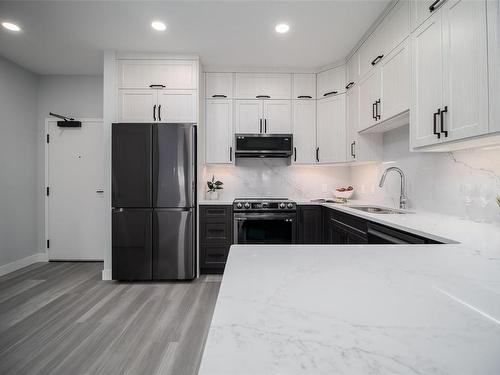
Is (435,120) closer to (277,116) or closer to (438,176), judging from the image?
(438,176)

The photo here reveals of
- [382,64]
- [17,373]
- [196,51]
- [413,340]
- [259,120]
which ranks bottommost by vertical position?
[17,373]

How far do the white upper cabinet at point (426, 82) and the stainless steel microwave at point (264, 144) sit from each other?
1.60 meters

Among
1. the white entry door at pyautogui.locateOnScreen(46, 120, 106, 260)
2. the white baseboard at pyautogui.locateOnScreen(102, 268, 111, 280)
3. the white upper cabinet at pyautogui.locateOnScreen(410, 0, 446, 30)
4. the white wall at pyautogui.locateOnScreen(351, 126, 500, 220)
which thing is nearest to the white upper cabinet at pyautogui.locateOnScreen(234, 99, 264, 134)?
the white wall at pyautogui.locateOnScreen(351, 126, 500, 220)

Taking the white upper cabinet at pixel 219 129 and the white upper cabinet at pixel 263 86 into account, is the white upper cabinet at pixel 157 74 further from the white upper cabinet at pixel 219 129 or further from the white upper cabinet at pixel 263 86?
the white upper cabinet at pixel 263 86

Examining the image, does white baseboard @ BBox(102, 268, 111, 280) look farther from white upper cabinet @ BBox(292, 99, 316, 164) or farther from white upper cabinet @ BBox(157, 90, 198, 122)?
white upper cabinet @ BBox(292, 99, 316, 164)

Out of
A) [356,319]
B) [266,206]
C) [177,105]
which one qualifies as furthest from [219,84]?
[356,319]

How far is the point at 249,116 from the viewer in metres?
3.46

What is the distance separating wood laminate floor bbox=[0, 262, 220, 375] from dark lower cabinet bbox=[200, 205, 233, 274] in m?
0.22

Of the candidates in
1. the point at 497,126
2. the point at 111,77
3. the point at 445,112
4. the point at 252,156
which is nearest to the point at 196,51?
the point at 111,77

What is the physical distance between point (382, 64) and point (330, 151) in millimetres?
1220

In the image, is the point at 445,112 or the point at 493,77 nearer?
the point at 493,77

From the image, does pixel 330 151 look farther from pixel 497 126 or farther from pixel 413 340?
pixel 413 340

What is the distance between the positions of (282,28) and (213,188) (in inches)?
80.9

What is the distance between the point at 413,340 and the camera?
0.37 m
